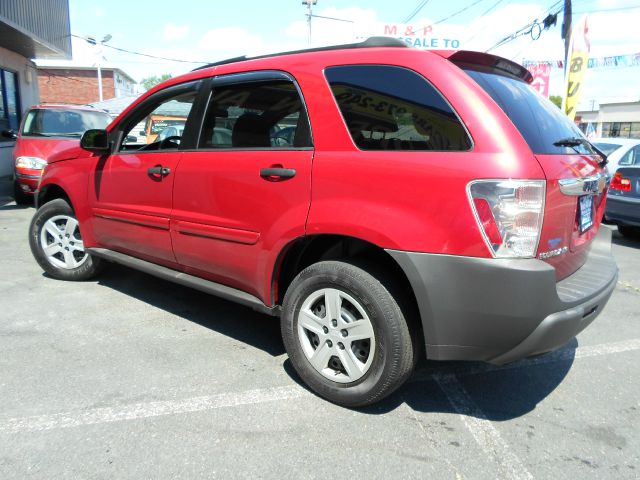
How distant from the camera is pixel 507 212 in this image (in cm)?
211

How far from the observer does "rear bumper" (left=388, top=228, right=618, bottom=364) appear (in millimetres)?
2123

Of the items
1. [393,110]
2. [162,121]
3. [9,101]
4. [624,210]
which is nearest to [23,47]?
[9,101]

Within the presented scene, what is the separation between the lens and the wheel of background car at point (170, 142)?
144 inches

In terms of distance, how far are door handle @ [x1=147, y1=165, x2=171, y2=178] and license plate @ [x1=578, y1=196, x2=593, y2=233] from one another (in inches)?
100

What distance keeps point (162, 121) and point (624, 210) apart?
607 centimetres

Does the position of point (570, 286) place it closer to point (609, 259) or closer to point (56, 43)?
point (609, 259)

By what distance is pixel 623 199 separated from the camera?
672 cm

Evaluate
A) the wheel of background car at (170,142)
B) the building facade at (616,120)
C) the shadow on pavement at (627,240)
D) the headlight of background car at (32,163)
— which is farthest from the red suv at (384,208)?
the building facade at (616,120)

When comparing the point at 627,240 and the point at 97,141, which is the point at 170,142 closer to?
the point at 97,141

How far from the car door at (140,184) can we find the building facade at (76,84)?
149 ft

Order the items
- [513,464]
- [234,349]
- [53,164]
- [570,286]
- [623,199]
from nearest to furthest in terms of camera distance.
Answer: [513,464]
[570,286]
[234,349]
[53,164]
[623,199]

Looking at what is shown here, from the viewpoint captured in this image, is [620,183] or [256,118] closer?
[256,118]

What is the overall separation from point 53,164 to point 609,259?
14.9 feet

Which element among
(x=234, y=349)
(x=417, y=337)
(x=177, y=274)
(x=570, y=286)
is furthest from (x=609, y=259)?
(x=177, y=274)
